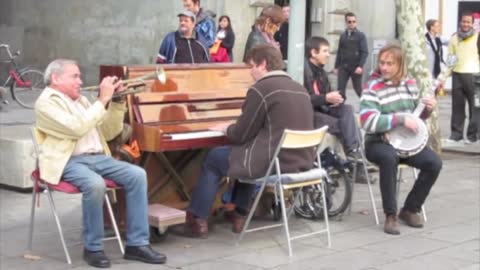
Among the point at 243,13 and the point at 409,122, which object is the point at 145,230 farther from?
the point at 243,13

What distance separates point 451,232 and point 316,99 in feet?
4.98

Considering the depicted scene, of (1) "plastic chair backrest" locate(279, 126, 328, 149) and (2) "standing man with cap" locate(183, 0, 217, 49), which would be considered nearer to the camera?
(1) "plastic chair backrest" locate(279, 126, 328, 149)

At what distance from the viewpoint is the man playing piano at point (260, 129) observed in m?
6.75

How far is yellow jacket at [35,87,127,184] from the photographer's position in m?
6.12

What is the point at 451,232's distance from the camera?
7574 mm

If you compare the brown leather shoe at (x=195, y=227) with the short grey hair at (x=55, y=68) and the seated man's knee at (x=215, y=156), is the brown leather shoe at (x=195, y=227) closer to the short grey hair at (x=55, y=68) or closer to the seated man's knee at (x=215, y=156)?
the seated man's knee at (x=215, y=156)

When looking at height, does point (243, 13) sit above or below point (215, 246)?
above

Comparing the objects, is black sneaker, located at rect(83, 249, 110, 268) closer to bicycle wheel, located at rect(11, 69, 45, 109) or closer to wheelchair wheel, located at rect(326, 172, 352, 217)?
wheelchair wheel, located at rect(326, 172, 352, 217)

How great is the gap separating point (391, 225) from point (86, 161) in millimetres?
2552

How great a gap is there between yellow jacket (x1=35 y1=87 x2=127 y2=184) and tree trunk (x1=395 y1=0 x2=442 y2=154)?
5.96 metres

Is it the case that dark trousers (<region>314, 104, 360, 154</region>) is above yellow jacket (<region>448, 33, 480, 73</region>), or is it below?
below

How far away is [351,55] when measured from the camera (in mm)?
16578

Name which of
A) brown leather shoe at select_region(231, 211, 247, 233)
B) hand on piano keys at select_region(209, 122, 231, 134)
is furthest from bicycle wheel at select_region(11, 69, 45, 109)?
hand on piano keys at select_region(209, 122, 231, 134)

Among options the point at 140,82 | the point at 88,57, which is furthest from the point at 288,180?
the point at 88,57
